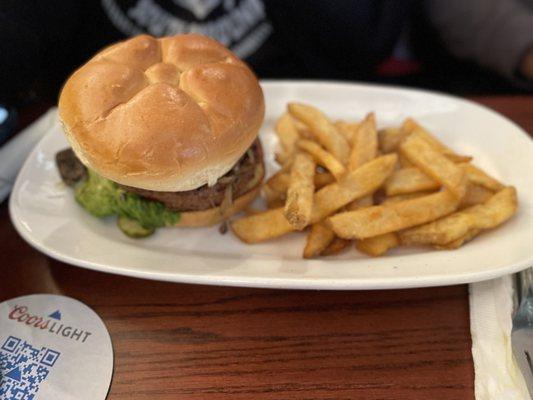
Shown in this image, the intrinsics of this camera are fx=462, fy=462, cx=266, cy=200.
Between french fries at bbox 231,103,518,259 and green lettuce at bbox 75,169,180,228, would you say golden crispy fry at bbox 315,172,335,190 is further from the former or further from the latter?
green lettuce at bbox 75,169,180,228

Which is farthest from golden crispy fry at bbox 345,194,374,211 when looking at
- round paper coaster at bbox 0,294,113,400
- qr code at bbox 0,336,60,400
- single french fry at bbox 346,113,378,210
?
qr code at bbox 0,336,60,400

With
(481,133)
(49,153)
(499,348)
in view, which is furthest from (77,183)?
(481,133)

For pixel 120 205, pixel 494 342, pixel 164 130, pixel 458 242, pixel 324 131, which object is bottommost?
pixel 494 342

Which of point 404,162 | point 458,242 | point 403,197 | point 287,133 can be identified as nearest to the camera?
point 458,242

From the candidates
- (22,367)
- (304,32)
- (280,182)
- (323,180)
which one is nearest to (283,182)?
(280,182)

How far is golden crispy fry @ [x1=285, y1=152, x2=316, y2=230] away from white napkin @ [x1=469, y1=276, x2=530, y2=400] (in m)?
0.58

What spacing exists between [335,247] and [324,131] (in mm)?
428

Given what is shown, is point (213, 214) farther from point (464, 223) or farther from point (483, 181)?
point (483, 181)

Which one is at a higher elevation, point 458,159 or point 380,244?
point 458,159

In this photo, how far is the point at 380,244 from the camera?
1.49 meters

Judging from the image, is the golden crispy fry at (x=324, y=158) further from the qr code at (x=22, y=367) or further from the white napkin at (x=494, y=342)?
the qr code at (x=22, y=367)

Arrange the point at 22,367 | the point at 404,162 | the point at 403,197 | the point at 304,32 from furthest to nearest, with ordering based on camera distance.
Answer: the point at 304,32 < the point at 404,162 < the point at 403,197 < the point at 22,367

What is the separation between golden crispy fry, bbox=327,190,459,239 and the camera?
1417 mm

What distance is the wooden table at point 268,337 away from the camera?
124cm
